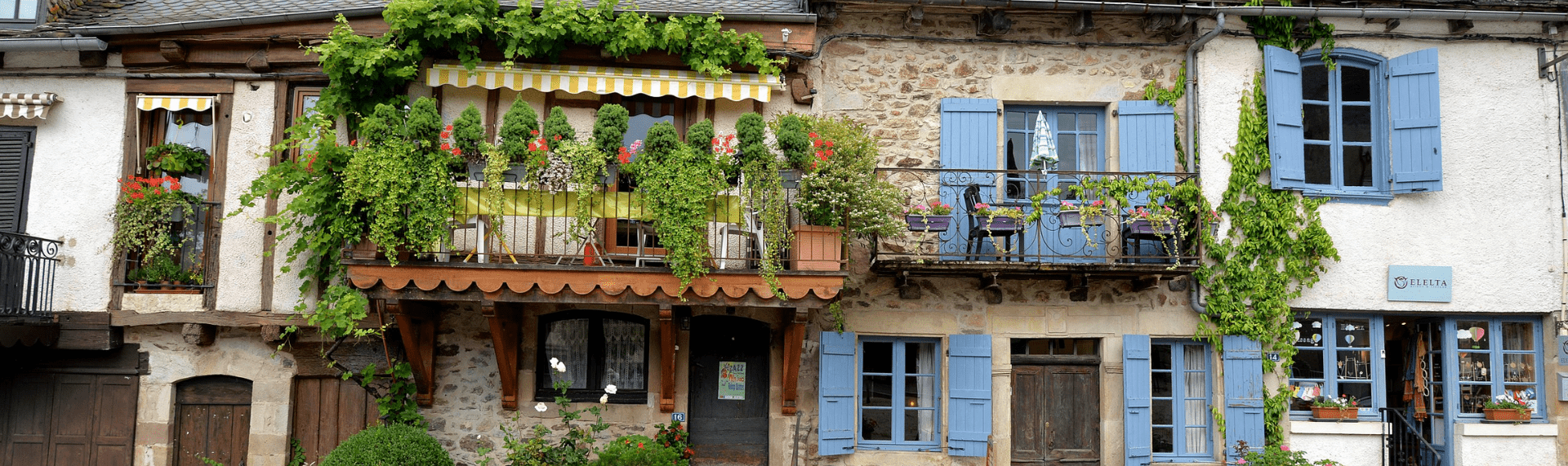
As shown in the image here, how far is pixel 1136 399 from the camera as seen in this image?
8617mm

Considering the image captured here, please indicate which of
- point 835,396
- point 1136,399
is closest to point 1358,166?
point 1136,399

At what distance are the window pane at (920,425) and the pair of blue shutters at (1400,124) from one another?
3609 millimetres

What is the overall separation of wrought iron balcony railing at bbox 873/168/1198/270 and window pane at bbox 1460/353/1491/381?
9.06 ft

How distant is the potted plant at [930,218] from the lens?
26.5 ft

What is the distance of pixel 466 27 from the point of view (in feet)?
25.8

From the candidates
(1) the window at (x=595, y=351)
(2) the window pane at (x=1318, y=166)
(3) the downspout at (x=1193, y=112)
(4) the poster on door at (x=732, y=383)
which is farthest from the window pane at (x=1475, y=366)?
(1) the window at (x=595, y=351)

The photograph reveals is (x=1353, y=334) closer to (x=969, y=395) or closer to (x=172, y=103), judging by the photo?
(x=969, y=395)

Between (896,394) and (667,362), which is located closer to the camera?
(667,362)

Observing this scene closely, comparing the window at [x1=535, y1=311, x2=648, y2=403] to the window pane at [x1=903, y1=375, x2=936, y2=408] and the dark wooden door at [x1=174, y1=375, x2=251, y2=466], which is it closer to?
the window pane at [x1=903, y1=375, x2=936, y2=408]

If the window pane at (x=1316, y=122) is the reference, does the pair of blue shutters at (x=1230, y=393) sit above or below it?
below

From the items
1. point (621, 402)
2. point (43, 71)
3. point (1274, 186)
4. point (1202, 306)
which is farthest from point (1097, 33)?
point (43, 71)

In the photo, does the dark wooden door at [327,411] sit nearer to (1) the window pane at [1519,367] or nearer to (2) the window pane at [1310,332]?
(2) the window pane at [1310,332]

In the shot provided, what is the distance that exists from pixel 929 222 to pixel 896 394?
64.6 inches

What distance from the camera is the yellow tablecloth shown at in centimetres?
770
